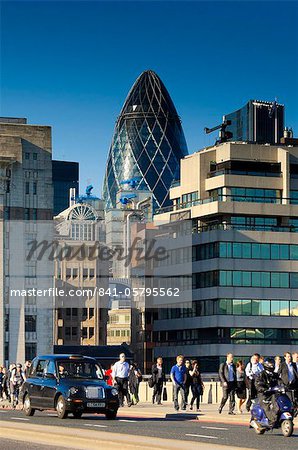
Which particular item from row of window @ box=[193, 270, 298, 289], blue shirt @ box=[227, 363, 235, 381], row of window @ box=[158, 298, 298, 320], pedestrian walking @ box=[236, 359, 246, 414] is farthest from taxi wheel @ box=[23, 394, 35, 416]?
row of window @ box=[193, 270, 298, 289]

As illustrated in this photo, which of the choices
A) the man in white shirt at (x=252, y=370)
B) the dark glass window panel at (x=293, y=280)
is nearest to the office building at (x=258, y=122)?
the dark glass window panel at (x=293, y=280)

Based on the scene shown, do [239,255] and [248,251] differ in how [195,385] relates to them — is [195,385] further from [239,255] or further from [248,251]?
[248,251]

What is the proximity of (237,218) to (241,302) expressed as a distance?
9290mm

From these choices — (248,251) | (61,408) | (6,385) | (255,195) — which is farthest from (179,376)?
(255,195)

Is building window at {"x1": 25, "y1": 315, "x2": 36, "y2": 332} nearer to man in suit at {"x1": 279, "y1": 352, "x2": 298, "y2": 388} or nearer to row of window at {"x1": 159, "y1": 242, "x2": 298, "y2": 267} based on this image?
row of window at {"x1": 159, "y1": 242, "x2": 298, "y2": 267}

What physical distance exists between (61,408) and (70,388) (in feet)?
3.11

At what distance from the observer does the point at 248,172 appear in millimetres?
146125

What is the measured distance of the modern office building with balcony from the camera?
466 ft

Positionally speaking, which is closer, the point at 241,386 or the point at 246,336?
the point at 241,386

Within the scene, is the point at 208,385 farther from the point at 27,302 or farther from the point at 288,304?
the point at 27,302

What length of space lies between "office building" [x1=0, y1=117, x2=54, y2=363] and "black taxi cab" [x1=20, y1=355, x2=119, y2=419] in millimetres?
135911

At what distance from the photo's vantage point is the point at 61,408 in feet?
135

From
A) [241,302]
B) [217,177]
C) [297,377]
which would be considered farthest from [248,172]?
[297,377]

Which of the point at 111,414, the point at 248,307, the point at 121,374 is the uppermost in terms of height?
the point at 248,307
